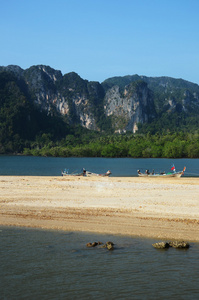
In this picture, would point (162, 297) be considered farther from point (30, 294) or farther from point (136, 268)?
point (30, 294)

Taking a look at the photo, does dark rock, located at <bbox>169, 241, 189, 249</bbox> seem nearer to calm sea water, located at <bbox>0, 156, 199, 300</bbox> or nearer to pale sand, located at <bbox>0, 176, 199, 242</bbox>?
calm sea water, located at <bbox>0, 156, 199, 300</bbox>

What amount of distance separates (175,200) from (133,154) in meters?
120

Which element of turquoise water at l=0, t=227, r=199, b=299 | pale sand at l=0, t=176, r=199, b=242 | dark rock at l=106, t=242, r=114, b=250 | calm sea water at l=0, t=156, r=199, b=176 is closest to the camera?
turquoise water at l=0, t=227, r=199, b=299

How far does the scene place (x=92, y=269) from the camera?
32.3ft

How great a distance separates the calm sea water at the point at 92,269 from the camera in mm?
8492

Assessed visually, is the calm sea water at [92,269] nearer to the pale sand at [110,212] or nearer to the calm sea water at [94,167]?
the pale sand at [110,212]

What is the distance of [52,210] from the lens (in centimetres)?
1706

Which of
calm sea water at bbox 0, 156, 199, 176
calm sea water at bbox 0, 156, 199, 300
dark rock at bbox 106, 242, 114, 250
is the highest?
dark rock at bbox 106, 242, 114, 250

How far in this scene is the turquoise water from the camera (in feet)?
27.9

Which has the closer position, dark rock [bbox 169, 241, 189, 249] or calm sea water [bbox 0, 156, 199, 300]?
calm sea water [bbox 0, 156, 199, 300]

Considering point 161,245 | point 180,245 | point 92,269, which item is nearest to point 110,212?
point 161,245

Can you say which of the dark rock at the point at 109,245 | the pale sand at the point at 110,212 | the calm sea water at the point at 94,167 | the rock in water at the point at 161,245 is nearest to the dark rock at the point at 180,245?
the rock in water at the point at 161,245

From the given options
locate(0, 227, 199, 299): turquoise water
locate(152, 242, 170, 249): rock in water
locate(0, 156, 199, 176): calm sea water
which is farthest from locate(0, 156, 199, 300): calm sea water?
locate(0, 156, 199, 176): calm sea water

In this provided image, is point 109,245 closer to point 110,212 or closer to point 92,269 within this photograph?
point 92,269
